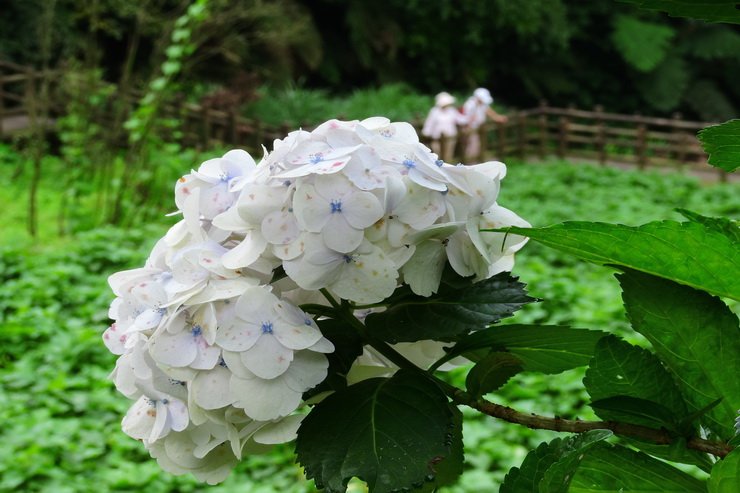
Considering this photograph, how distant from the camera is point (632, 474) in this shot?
492mm

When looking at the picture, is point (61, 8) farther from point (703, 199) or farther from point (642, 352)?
point (642, 352)

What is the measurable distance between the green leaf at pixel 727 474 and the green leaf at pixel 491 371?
13 centimetres

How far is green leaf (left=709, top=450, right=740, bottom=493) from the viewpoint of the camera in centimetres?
41

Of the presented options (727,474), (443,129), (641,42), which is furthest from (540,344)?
(641,42)

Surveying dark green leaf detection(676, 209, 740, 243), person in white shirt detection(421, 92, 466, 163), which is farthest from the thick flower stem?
person in white shirt detection(421, 92, 466, 163)

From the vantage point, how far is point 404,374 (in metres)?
0.50

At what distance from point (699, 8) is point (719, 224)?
0.12 m

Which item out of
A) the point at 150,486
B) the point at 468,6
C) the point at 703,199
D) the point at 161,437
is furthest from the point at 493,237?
the point at 468,6

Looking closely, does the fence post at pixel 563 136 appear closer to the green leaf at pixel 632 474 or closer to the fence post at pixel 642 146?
the fence post at pixel 642 146

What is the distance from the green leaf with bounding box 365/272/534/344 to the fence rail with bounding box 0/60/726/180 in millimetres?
8409

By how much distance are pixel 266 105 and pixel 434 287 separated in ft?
37.1

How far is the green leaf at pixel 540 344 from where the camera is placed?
1.69 feet

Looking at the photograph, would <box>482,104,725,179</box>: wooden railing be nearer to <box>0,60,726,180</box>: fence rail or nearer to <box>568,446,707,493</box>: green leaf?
<box>0,60,726,180</box>: fence rail

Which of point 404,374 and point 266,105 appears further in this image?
point 266,105
